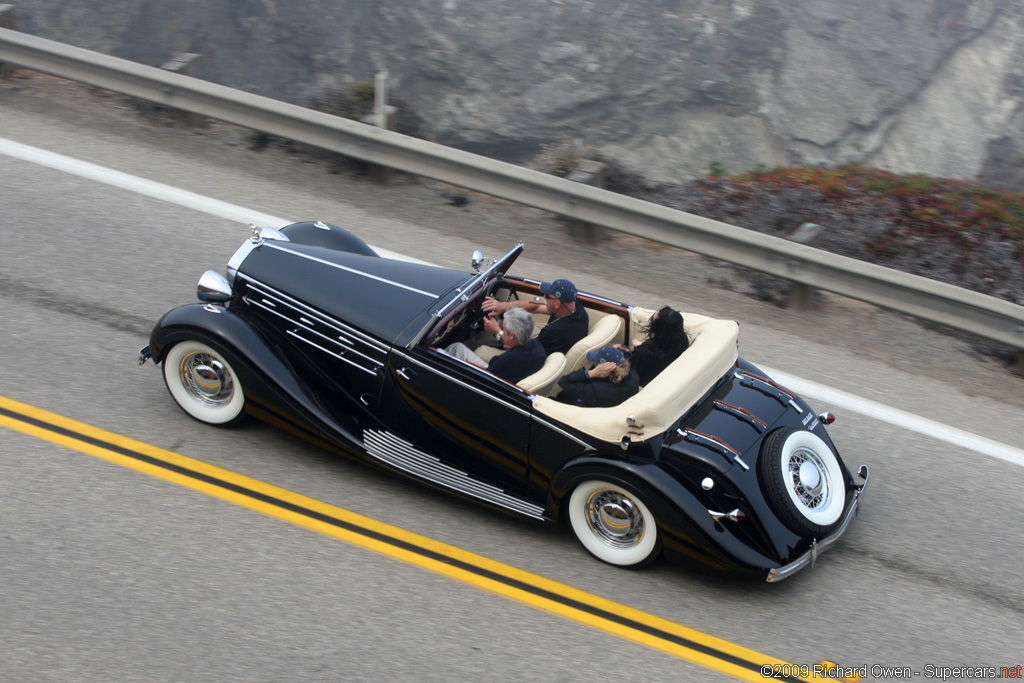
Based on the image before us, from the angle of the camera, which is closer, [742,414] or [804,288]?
[742,414]

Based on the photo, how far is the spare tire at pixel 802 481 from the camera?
5.43 meters

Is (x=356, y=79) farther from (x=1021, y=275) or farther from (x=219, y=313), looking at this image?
(x=1021, y=275)

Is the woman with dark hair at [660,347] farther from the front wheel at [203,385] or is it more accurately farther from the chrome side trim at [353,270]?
the front wheel at [203,385]

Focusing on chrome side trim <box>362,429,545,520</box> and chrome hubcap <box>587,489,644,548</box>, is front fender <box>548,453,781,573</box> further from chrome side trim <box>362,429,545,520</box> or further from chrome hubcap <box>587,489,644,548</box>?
chrome side trim <box>362,429,545,520</box>

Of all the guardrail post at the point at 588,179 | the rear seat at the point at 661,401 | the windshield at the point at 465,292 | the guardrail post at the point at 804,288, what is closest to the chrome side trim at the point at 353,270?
the windshield at the point at 465,292

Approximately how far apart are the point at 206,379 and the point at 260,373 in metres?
0.46

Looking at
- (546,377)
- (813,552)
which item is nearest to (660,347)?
(546,377)

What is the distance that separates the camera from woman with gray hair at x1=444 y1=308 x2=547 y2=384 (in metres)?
5.92

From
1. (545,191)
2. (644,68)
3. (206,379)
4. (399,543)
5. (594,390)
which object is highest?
(644,68)

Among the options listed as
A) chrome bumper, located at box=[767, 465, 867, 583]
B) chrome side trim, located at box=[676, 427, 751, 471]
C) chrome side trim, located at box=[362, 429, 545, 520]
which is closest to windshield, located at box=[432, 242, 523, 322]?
chrome side trim, located at box=[362, 429, 545, 520]

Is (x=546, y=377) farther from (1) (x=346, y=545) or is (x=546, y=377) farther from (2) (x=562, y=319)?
(1) (x=346, y=545)

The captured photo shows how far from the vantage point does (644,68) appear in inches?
489

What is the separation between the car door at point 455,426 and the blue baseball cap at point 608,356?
558mm

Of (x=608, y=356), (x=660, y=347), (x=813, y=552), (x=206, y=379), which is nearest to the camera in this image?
(x=813, y=552)
